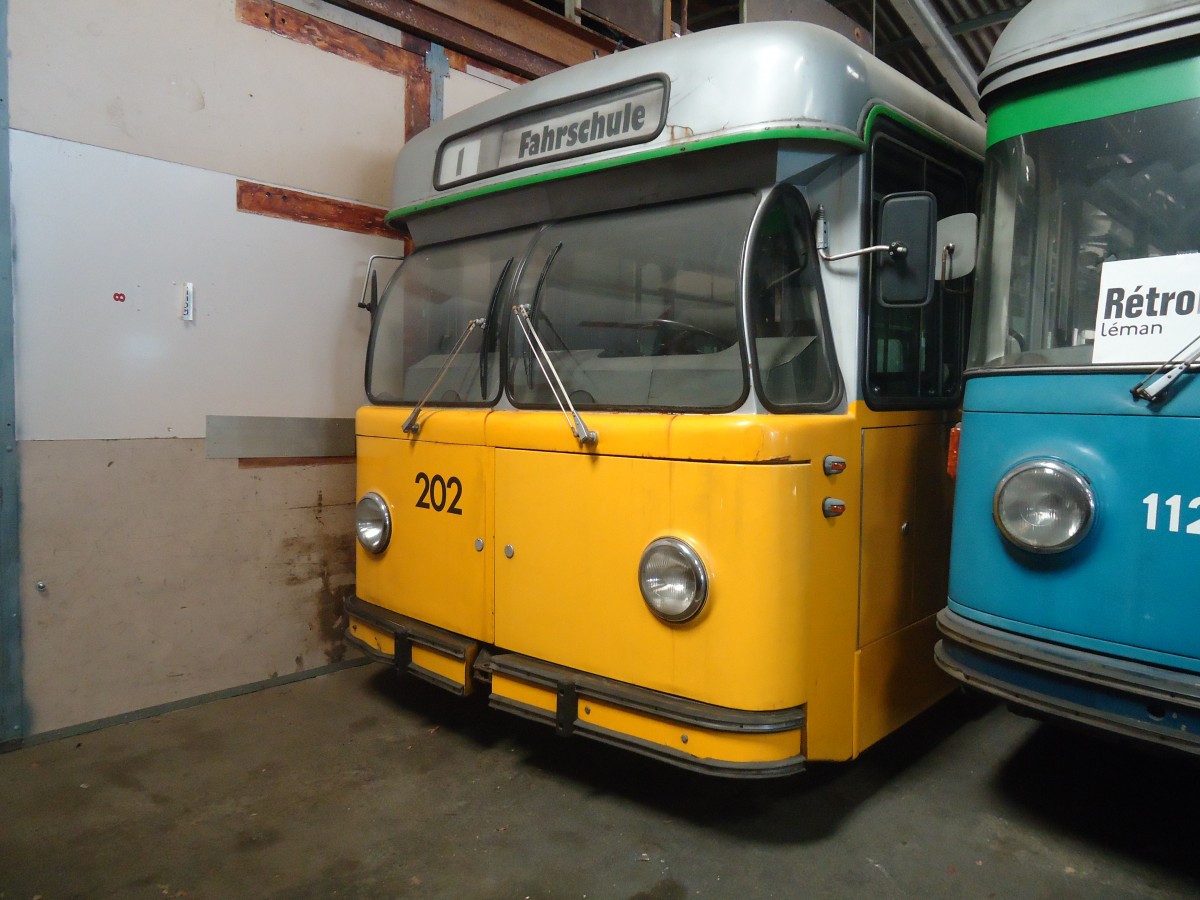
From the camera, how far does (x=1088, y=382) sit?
2088 millimetres

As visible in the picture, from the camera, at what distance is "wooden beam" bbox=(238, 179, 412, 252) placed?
12.0ft

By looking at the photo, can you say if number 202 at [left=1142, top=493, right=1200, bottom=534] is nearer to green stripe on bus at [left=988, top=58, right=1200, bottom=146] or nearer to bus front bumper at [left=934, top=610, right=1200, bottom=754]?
bus front bumper at [left=934, top=610, right=1200, bottom=754]

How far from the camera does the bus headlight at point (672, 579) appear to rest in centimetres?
228

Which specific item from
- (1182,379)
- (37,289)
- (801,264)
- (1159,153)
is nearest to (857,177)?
(801,264)

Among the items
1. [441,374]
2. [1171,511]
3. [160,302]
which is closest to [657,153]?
[441,374]

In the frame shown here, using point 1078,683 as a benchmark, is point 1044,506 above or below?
above

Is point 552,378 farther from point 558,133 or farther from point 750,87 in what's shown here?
point 750,87

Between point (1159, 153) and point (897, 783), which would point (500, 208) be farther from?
point (897, 783)

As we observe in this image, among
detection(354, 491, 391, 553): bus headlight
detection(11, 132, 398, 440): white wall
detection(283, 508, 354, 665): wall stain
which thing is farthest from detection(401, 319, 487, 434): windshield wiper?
detection(283, 508, 354, 665): wall stain

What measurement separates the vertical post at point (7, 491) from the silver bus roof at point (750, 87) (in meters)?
2.00

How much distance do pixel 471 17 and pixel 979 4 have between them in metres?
4.38

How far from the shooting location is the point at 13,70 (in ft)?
9.87

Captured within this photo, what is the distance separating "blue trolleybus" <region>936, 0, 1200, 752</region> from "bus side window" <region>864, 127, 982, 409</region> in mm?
325

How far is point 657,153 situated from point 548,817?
7.17ft
